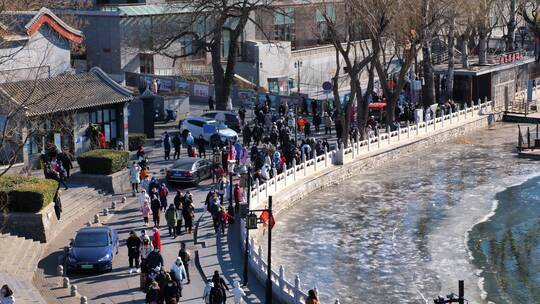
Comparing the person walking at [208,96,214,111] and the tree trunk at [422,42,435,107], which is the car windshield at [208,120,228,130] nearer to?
the person walking at [208,96,214,111]

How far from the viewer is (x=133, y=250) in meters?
34.7

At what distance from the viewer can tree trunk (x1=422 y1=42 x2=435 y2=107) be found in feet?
231

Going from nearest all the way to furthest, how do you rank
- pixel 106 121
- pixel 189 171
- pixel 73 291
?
pixel 73 291
pixel 189 171
pixel 106 121

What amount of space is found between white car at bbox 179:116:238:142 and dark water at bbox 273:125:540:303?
6.50 m

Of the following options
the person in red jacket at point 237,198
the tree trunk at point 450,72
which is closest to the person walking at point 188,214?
the person in red jacket at point 237,198

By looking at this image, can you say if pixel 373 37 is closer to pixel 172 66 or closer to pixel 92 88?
pixel 92 88

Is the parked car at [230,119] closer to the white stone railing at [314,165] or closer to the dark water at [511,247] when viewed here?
the white stone railing at [314,165]

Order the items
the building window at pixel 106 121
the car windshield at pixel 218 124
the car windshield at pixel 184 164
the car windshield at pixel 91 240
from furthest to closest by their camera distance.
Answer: the car windshield at pixel 218 124, the building window at pixel 106 121, the car windshield at pixel 184 164, the car windshield at pixel 91 240

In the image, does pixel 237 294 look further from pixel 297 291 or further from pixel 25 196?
pixel 25 196

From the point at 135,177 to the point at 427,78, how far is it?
1198 inches

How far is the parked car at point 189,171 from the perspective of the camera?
47250mm

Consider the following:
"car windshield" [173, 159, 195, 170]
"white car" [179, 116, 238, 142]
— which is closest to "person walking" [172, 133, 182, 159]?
"white car" [179, 116, 238, 142]

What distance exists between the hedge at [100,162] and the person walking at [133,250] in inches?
447

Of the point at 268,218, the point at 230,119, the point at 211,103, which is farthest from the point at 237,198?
the point at 211,103
